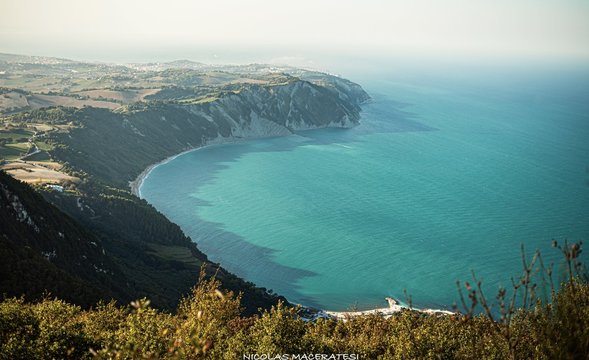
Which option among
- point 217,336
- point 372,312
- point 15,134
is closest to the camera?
point 217,336

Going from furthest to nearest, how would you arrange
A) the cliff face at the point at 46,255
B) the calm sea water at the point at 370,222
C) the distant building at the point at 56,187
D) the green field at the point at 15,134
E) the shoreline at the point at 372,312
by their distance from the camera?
1. the green field at the point at 15,134
2. the distant building at the point at 56,187
3. the calm sea water at the point at 370,222
4. the shoreline at the point at 372,312
5. the cliff face at the point at 46,255

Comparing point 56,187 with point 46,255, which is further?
point 56,187

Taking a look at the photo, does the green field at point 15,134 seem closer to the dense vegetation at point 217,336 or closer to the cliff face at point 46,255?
the cliff face at point 46,255

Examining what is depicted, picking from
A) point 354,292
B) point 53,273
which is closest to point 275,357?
point 53,273

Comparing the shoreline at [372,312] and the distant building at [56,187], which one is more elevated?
the distant building at [56,187]

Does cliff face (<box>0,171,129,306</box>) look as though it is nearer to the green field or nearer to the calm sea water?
the calm sea water

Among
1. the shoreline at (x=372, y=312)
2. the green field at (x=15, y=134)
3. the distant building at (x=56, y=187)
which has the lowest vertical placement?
the shoreline at (x=372, y=312)

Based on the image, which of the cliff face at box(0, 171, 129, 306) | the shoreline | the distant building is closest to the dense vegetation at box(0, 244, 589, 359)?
the cliff face at box(0, 171, 129, 306)

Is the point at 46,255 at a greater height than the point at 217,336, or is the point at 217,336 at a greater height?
the point at 217,336

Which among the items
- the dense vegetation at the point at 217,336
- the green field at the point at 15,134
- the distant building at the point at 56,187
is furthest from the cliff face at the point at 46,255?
the green field at the point at 15,134

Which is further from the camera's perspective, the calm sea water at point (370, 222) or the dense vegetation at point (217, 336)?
the calm sea water at point (370, 222)

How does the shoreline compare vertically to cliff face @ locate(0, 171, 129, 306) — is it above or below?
below

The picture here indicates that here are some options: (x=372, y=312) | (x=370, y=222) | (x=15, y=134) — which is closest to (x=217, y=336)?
(x=372, y=312)

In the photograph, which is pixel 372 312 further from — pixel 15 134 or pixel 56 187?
pixel 15 134
